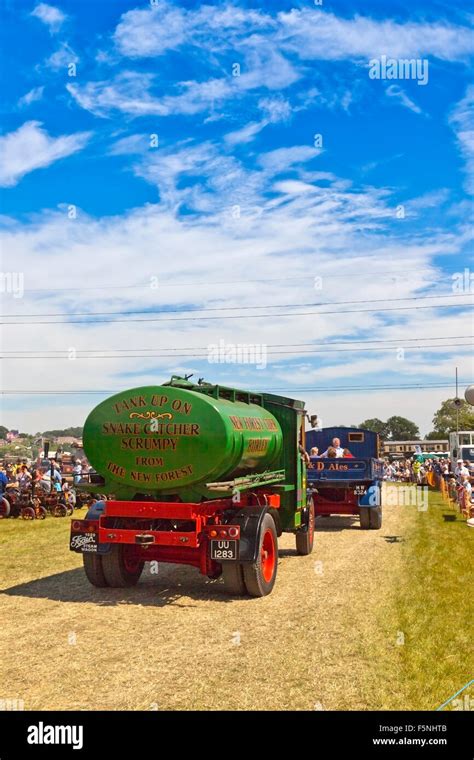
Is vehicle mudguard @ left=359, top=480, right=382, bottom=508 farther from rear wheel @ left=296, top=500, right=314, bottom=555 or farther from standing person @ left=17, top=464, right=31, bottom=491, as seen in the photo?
standing person @ left=17, top=464, right=31, bottom=491

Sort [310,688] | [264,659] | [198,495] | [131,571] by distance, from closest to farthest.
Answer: [310,688] → [264,659] → [198,495] → [131,571]

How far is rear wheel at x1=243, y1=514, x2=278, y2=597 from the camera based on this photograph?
9.84 metres

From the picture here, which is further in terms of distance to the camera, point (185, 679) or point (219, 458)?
point (219, 458)

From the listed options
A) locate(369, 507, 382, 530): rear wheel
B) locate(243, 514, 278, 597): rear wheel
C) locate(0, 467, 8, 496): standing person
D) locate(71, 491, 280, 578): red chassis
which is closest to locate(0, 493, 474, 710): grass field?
locate(243, 514, 278, 597): rear wheel

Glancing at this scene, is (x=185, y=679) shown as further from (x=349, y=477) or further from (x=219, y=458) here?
(x=349, y=477)

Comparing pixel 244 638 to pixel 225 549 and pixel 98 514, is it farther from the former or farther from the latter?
pixel 98 514

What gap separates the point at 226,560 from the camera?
9.66 m

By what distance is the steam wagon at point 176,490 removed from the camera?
9648mm

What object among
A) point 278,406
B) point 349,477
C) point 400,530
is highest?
point 278,406

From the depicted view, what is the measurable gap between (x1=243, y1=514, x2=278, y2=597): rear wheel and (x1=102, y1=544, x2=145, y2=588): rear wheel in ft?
6.44

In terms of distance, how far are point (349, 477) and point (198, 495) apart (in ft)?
28.9

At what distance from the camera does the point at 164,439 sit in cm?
977
